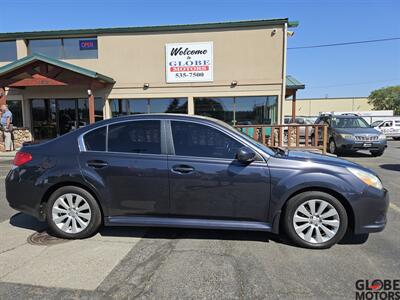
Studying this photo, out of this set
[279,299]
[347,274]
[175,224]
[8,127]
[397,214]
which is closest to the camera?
[279,299]

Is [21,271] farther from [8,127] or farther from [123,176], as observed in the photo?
[8,127]

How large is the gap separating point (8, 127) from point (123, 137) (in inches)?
448

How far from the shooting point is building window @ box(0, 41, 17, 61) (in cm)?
1488

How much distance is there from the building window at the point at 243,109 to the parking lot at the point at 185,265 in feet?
33.0

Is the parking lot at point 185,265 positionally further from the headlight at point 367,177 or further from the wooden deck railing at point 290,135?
the wooden deck railing at point 290,135

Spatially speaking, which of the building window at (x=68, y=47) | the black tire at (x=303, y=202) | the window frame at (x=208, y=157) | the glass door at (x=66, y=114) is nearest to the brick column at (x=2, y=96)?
the glass door at (x=66, y=114)

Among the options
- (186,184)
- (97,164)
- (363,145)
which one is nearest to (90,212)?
(97,164)

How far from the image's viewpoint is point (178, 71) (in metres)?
13.8

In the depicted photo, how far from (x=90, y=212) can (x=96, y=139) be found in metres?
0.97

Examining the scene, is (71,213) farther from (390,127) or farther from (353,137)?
(390,127)

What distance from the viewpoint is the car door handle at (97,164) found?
3672mm

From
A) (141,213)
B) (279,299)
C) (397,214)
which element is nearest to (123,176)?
(141,213)

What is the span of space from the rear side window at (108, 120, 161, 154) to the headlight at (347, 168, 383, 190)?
7.93 feet

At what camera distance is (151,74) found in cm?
1400
